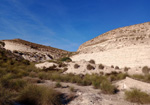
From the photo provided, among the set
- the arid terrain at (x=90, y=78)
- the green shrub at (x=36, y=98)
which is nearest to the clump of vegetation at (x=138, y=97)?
the arid terrain at (x=90, y=78)

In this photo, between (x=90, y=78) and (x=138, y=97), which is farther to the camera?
(x=90, y=78)

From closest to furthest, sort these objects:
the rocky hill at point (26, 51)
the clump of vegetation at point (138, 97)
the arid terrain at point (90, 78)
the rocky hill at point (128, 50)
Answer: the arid terrain at point (90, 78) < the clump of vegetation at point (138, 97) < the rocky hill at point (128, 50) < the rocky hill at point (26, 51)

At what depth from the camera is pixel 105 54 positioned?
23.6 meters

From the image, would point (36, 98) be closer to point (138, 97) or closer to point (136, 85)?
point (138, 97)

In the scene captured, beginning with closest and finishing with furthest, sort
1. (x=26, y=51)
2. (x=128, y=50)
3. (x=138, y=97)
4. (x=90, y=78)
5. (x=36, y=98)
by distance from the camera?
(x=36, y=98) < (x=138, y=97) < (x=90, y=78) < (x=128, y=50) < (x=26, y=51)

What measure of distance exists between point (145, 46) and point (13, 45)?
151 feet

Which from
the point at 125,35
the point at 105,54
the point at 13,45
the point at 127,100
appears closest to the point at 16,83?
the point at 127,100

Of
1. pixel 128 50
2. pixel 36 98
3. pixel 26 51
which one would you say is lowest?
pixel 36 98

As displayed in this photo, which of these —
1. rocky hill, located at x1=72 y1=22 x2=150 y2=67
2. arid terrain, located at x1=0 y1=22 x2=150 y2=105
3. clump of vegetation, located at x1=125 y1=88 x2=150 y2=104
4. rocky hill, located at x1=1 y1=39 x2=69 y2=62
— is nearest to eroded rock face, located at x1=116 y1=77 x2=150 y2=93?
arid terrain, located at x1=0 y1=22 x2=150 y2=105

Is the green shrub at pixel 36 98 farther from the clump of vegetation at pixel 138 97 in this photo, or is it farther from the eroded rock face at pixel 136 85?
the eroded rock face at pixel 136 85

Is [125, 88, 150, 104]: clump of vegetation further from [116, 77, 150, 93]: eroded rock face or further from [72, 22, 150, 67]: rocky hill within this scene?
[72, 22, 150, 67]: rocky hill

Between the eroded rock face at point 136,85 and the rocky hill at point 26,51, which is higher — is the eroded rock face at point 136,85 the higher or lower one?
the lower one

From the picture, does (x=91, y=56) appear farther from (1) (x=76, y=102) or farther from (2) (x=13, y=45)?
(2) (x=13, y=45)

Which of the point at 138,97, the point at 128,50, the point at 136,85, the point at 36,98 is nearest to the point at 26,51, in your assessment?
the point at 128,50
